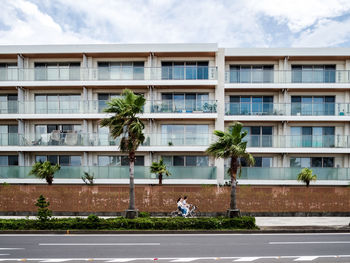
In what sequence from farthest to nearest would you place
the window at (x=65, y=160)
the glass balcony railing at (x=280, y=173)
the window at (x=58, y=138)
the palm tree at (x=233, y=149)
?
the window at (x=65, y=160) < the window at (x=58, y=138) < the glass balcony railing at (x=280, y=173) < the palm tree at (x=233, y=149)

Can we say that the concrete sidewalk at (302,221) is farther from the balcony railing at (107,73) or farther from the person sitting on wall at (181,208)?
the balcony railing at (107,73)

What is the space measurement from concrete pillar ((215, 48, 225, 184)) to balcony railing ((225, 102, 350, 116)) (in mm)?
602

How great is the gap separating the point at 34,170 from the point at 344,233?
19.8m

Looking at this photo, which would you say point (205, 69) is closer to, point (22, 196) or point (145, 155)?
point (145, 155)

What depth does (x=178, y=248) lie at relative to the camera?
31.9 feet

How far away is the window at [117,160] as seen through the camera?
891 inches

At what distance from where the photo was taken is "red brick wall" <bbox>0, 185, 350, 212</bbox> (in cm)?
1606

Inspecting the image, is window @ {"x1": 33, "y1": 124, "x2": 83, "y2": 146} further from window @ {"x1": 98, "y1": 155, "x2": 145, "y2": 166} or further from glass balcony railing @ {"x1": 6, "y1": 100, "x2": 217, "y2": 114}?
window @ {"x1": 98, "y1": 155, "x2": 145, "y2": 166}

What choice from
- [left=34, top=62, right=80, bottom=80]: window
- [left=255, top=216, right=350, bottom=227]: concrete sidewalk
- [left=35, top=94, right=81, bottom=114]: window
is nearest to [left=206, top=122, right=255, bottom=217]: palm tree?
[left=255, top=216, right=350, bottom=227]: concrete sidewalk

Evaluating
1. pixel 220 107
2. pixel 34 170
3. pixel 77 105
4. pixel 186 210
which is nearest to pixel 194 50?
pixel 220 107

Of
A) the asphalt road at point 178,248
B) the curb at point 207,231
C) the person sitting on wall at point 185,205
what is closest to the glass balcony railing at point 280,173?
the person sitting on wall at point 185,205

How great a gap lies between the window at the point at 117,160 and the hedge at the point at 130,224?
9879mm

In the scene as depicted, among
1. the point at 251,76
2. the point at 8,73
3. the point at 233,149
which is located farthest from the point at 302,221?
the point at 8,73

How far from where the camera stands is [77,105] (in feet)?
74.1
